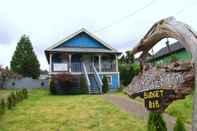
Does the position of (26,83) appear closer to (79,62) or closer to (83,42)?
(79,62)

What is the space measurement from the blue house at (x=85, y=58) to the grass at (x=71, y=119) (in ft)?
41.0

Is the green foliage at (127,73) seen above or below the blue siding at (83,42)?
below

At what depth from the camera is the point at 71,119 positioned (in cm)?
1391

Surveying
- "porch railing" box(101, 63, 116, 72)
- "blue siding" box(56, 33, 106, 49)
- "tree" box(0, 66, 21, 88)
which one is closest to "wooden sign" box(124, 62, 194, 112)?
"porch railing" box(101, 63, 116, 72)

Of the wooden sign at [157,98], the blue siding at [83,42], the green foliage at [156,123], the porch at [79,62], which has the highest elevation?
the blue siding at [83,42]

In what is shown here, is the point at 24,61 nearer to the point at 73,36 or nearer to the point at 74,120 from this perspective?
the point at 73,36

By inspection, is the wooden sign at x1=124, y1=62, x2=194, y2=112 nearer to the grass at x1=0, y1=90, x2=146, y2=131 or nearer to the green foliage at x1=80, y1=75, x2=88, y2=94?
the grass at x1=0, y1=90, x2=146, y2=131

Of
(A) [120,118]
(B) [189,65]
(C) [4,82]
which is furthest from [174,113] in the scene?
(C) [4,82]

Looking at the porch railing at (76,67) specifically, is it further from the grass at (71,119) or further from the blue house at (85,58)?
the grass at (71,119)

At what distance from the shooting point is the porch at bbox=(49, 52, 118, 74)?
3080 centimetres

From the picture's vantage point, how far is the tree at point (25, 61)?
47.2m

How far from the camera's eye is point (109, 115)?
1450cm

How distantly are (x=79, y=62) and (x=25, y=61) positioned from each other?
17211mm

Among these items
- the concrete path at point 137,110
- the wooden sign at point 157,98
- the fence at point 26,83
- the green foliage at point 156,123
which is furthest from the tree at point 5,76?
the wooden sign at point 157,98
